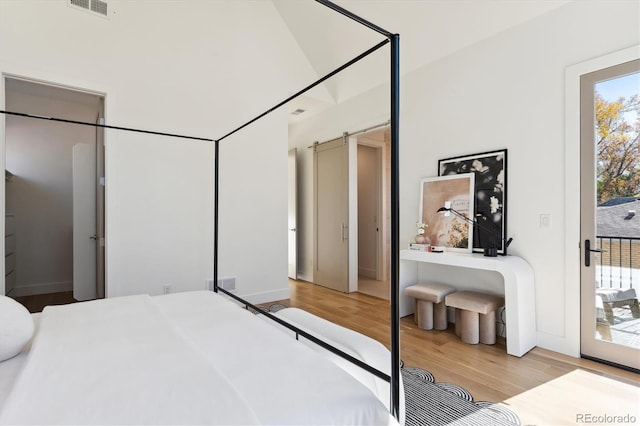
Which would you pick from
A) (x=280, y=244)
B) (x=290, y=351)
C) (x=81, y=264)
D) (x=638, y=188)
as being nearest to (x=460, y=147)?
(x=638, y=188)

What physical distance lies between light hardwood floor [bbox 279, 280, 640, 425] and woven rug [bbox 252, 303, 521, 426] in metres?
0.08

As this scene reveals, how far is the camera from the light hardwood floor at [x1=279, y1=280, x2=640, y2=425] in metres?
1.82

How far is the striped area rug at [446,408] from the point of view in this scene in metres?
1.70

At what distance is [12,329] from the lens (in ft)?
3.54

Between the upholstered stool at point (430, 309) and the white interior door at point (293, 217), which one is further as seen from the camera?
the white interior door at point (293, 217)

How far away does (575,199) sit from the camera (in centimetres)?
250

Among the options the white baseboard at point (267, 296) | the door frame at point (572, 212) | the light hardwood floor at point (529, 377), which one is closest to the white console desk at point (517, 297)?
the light hardwood floor at point (529, 377)

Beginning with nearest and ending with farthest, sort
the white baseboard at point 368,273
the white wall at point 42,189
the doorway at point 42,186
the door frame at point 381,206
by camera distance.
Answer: the doorway at point 42,186, the white wall at point 42,189, the door frame at point 381,206, the white baseboard at point 368,273

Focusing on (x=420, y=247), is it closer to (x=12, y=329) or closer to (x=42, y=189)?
(x=12, y=329)

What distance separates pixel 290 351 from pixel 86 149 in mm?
3547

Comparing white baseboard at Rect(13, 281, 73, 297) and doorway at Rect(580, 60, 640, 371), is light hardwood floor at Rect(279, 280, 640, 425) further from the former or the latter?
white baseboard at Rect(13, 281, 73, 297)

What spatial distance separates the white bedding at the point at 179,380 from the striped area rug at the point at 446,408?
1.04 meters

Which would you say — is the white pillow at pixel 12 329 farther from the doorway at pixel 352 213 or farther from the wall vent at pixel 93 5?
the doorway at pixel 352 213

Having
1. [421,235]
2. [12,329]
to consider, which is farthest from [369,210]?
[12,329]
